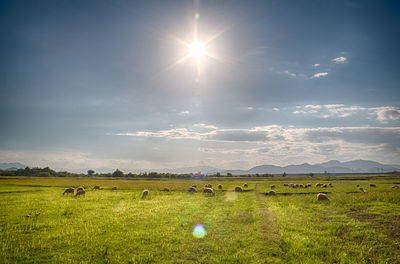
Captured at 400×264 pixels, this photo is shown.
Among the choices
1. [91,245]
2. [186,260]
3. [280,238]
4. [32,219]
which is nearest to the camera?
[186,260]

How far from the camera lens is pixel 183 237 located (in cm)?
1254

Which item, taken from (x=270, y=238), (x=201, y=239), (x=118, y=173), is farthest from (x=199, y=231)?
(x=118, y=173)

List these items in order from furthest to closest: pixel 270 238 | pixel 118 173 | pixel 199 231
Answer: pixel 118 173 < pixel 199 231 < pixel 270 238

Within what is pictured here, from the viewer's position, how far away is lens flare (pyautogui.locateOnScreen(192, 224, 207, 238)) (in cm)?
1295

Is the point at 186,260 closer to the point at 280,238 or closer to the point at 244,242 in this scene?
the point at 244,242

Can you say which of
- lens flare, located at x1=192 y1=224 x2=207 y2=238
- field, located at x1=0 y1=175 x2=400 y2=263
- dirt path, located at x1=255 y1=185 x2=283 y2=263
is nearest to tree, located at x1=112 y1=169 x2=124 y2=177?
field, located at x1=0 y1=175 x2=400 y2=263

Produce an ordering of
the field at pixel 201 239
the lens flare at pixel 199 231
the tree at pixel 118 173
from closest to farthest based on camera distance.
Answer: the field at pixel 201 239
the lens flare at pixel 199 231
the tree at pixel 118 173

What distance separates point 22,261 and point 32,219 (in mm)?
9849

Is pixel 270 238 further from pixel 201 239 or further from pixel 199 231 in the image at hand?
pixel 199 231

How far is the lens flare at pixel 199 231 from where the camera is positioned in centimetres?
1295

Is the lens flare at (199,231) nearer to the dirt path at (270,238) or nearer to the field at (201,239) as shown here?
the field at (201,239)

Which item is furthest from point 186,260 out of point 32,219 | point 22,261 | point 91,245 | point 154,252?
point 32,219

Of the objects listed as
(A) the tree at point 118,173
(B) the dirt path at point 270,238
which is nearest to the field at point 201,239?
(B) the dirt path at point 270,238

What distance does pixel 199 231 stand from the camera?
13812mm
